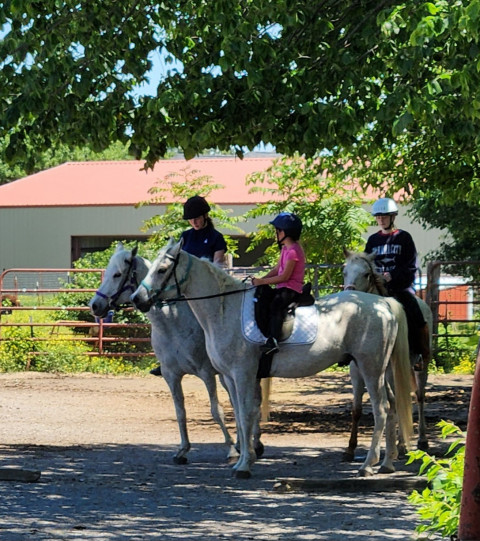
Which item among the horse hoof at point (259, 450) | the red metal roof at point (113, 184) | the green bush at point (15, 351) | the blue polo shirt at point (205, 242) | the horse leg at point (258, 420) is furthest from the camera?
the red metal roof at point (113, 184)

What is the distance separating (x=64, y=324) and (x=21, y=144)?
38.1ft

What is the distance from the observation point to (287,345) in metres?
10.5

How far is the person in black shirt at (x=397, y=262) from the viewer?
11398 mm

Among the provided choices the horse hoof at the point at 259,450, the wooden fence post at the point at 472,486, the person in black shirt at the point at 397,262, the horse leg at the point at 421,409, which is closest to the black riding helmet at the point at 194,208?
the person in black shirt at the point at 397,262

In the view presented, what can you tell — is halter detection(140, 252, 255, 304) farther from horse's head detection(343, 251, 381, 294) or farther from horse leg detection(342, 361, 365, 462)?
horse leg detection(342, 361, 365, 462)

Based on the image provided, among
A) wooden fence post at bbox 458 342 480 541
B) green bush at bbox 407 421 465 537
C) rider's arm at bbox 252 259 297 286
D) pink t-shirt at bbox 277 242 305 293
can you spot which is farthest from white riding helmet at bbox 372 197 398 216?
wooden fence post at bbox 458 342 480 541

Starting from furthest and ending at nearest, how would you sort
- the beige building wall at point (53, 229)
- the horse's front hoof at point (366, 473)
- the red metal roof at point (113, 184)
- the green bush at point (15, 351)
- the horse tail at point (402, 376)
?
1. the beige building wall at point (53, 229)
2. the red metal roof at point (113, 184)
3. the green bush at point (15, 351)
4. the horse tail at point (402, 376)
5. the horse's front hoof at point (366, 473)

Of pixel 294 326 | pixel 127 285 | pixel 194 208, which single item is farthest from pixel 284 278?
pixel 127 285

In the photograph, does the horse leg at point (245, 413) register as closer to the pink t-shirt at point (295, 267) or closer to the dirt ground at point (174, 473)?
the dirt ground at point (174, 473)

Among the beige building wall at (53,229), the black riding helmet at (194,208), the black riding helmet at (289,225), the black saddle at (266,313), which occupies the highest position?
the beige building wall at (53,229)

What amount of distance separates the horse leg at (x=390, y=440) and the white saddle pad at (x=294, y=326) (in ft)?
3.60

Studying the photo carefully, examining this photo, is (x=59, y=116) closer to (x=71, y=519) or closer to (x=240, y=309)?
(x=240, y=309)

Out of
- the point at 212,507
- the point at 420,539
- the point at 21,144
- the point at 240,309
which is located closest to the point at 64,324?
the point at 21,144

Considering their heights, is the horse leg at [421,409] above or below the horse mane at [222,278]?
below
